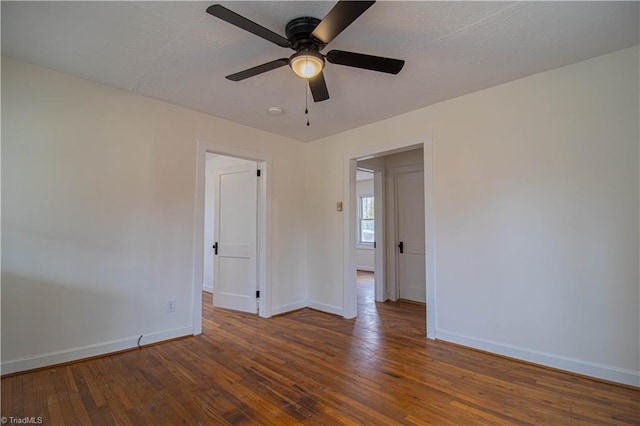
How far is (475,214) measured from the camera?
119 inches

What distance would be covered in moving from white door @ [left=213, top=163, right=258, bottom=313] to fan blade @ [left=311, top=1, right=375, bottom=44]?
108 inches

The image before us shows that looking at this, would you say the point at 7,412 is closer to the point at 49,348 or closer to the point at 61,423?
the point at 61,423

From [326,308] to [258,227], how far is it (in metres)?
1.53

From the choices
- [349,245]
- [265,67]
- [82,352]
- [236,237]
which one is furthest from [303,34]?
[82,352]

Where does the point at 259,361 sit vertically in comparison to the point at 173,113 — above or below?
below

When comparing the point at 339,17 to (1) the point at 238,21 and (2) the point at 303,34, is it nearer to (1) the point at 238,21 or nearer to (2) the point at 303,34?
(2) the point at 303,34

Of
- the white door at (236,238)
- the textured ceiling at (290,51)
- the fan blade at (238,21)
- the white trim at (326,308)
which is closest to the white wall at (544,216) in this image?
the textured ceiling at (290,51)

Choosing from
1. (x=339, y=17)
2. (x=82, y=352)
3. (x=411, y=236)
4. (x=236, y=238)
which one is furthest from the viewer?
(x=411, y=236)

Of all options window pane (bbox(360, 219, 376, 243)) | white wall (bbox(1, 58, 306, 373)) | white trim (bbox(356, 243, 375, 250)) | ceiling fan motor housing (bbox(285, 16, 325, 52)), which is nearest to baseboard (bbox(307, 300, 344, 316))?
white wall (bbox(1, 58, 306, 373))

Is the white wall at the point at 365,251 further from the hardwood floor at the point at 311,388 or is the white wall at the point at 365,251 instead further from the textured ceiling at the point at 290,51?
the textured ceiling at the point at 290,51

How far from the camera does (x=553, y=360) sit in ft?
8.36

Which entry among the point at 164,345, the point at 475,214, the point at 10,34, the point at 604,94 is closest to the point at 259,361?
the point at 164,345

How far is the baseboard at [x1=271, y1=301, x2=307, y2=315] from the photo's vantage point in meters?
4.20

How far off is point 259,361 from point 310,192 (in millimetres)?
2612
